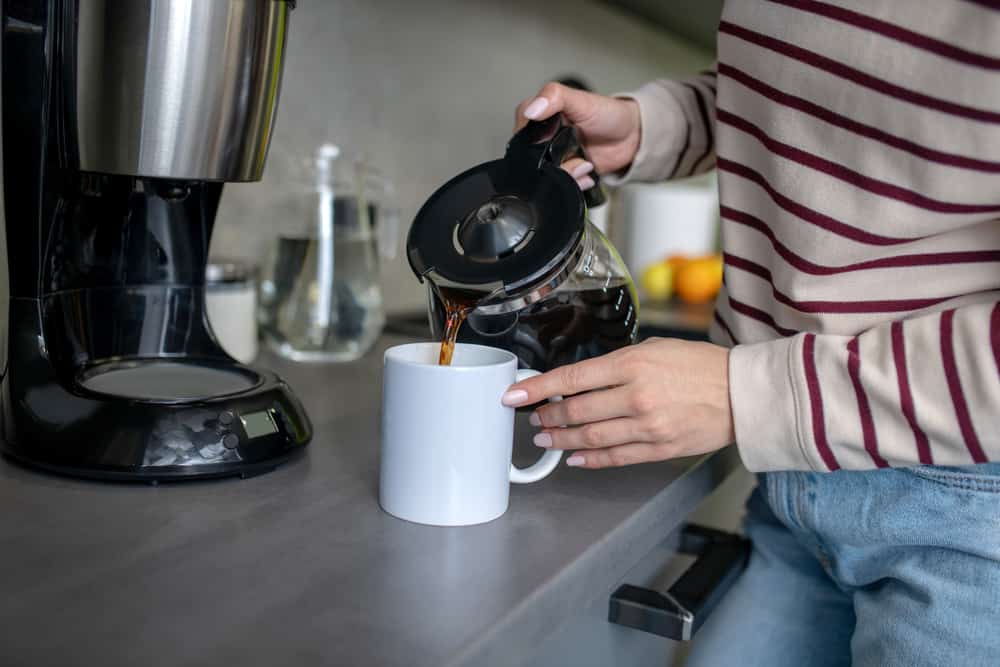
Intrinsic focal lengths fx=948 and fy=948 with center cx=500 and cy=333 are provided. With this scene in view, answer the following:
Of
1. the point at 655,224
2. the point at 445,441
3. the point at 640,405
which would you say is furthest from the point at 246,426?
the point at 655,224

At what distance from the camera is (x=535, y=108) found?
0.73 metres

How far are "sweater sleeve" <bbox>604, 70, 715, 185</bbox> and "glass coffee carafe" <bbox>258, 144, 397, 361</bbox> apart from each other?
311 millimetres

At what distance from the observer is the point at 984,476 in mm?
620

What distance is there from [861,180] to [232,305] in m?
0.60

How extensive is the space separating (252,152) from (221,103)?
5 cm

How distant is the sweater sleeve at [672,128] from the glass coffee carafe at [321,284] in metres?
0.31

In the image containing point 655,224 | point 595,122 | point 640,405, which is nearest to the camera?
point 640,405

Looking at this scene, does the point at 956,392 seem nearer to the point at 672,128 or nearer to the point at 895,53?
the point at 895,53

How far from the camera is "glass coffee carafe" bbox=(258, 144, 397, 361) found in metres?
1.04

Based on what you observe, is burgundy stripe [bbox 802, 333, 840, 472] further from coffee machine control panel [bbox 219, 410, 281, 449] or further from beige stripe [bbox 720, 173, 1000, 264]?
coffee machine control panel [bbox 219, 410, 281, 449]

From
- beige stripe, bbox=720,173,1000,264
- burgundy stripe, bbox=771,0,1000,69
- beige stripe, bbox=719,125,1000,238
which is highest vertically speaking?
burgundy stripe, bbox=771,0,1000,69

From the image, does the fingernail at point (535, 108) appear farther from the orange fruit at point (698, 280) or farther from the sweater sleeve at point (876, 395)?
the orange fruit at point (698, 280)

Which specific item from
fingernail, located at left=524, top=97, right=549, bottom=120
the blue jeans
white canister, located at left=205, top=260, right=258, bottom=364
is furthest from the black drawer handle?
white canister, located at left=205, top=260, right=258, bottom=364

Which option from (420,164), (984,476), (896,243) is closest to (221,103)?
(896,243)
